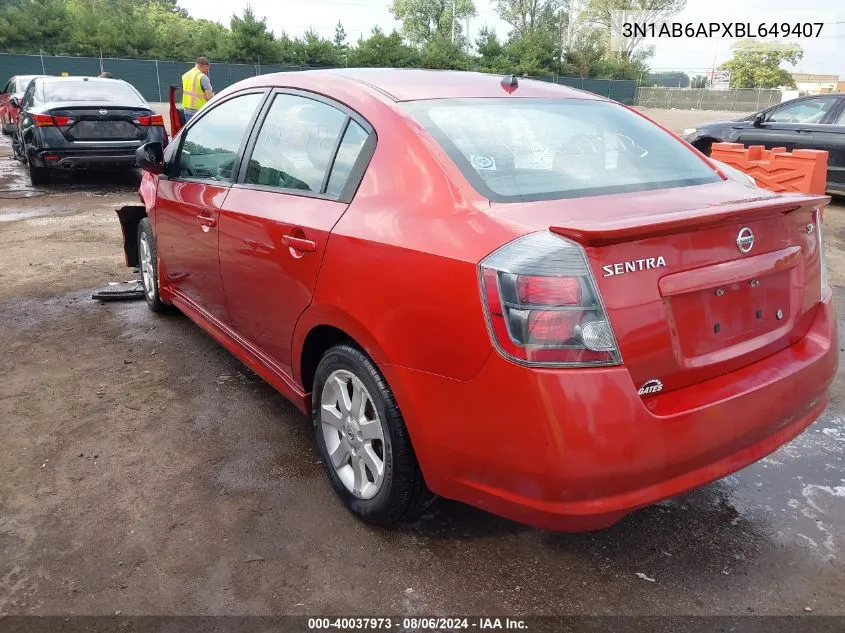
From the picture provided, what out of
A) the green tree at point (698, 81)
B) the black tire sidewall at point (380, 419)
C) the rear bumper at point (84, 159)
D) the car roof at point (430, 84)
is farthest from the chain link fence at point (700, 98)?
the black tire sidewall at point (380, 419)

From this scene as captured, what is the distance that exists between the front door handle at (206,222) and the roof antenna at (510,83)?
1503 mm

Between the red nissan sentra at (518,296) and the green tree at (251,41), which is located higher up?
the green tree at (251,41)

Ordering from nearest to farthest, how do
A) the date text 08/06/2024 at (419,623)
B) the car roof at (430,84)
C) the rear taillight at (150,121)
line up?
the date text 08/06/2024 at (419,623)
the car roof at (430,84)
the rear taillight at (150,121)

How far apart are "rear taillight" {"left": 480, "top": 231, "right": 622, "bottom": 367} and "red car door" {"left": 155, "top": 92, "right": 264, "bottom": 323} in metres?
1.92

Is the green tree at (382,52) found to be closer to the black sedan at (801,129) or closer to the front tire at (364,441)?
the black sedan at (801,129)

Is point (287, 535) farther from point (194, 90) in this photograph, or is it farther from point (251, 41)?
point (251, 41)

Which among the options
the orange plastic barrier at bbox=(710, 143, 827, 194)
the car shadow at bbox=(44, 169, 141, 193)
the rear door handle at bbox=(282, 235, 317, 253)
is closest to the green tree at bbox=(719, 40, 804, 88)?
the orange plastic barrier at bbox=(710, 143, 827, 194)

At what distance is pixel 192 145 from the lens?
389cm

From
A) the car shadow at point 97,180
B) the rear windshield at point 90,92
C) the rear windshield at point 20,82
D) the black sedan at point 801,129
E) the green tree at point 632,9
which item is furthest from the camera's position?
the green tree at point 632,9

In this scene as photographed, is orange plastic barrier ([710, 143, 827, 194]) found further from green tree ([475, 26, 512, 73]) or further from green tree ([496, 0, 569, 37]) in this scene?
green tree ([496, 0, 569, 37])

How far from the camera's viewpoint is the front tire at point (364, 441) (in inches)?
91.6

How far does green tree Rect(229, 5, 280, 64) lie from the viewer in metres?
41.4

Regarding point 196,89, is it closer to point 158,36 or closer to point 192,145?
point 192,145

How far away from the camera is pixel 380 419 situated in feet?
7.75
